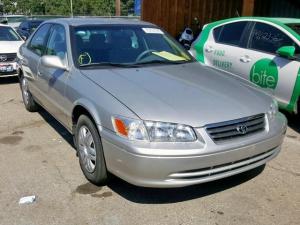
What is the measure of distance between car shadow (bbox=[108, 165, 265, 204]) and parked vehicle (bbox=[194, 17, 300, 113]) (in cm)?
204

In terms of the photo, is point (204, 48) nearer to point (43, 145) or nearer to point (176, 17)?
point (43, 145)

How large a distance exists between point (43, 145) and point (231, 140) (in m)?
2.72

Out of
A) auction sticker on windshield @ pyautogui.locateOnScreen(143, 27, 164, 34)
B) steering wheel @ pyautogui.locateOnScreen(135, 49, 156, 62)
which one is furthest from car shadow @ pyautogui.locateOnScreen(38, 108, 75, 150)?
auction sticker on windshield @ pyautogui.locateOnScreen(143, 27, 164, 34)

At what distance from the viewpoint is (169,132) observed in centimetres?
314

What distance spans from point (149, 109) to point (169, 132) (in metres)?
0.28

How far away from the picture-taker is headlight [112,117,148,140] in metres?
3.14

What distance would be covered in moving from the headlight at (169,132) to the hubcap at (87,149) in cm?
78

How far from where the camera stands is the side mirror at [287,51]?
5.35 metres

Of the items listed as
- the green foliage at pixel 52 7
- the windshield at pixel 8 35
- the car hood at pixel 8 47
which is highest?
the windshield at pixel 8 35

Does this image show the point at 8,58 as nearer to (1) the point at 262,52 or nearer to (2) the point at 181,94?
(1) the point at 262,52

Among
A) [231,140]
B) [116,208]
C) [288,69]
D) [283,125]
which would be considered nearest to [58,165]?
[116,208]

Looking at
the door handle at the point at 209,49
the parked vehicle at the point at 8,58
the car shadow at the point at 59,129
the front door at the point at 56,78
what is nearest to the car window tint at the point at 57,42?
the front door at the point at 56,78

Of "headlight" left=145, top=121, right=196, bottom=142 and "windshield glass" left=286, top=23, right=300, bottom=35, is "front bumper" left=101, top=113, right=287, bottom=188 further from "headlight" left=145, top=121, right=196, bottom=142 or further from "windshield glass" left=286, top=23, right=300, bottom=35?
"windshield glass" left=286, top=23, right=300, bottom=35

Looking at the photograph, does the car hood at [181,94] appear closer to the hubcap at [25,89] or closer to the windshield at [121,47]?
the windshield at [121,47]
